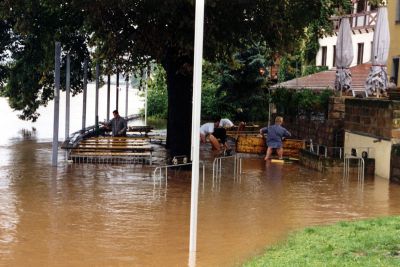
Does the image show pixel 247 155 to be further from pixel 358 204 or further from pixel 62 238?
pixel 62 238

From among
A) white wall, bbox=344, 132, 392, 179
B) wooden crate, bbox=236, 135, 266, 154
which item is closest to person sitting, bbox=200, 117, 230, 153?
wooden crate, bbox=236, 135, 266, 154

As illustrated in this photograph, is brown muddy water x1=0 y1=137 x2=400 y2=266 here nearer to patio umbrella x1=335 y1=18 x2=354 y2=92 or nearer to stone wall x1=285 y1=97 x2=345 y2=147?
stone wall x1=285 y1=97 x2=345 y2=147

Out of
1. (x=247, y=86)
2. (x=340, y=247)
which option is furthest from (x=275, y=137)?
(x=247, y=86)

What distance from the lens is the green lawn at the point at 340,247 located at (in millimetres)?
7883

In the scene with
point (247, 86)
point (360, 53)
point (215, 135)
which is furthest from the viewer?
point (360, 53)

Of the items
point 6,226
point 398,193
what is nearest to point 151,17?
point 398,193

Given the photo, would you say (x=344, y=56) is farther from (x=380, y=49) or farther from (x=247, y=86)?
(x=247, y=86)

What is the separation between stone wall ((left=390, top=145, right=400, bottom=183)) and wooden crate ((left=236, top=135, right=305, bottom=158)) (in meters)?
5.04

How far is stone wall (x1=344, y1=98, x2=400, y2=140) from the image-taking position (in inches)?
678

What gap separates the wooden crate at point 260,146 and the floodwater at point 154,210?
6.70ft

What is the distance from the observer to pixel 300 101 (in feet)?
79.9

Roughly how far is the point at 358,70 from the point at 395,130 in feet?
49.9

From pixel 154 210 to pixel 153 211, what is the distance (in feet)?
0.36

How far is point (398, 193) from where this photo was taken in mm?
15211
